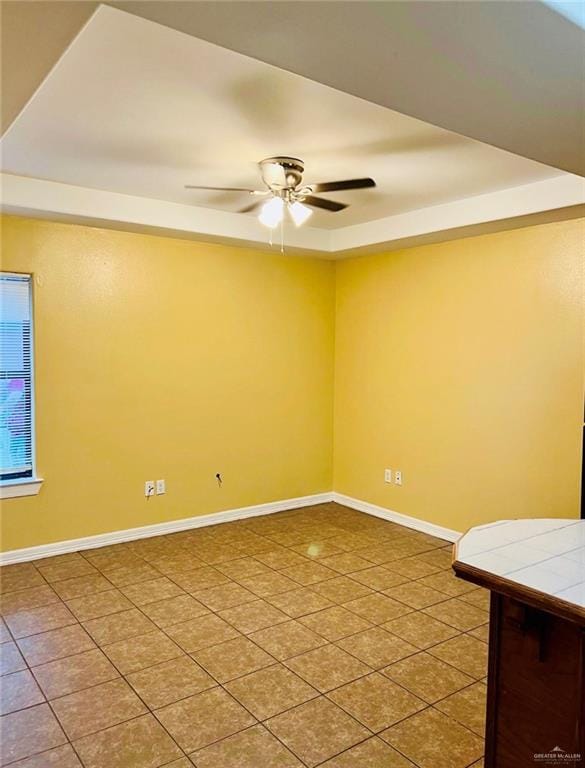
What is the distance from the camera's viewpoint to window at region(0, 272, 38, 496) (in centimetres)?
380

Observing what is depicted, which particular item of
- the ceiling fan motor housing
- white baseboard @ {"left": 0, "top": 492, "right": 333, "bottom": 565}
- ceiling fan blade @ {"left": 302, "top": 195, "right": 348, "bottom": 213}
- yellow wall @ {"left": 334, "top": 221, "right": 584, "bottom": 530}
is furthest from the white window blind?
yellow wall @ {"left": 334, "top": 221, "right": 584, "bottom": 530}

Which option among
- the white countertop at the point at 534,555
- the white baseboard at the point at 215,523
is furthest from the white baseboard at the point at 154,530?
the white countertop at the point at 534,555

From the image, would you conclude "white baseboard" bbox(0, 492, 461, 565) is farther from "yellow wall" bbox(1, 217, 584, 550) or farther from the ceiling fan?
the ceiling fan

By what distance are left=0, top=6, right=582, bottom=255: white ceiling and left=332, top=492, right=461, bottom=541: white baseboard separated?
2.38 m

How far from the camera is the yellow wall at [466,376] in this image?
12.0 ft

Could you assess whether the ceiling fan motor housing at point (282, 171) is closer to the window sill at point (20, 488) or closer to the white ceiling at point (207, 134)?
the white ceiling at point (207, 134)

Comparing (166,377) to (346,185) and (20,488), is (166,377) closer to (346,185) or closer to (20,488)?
(20,488)

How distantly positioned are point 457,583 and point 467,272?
219 cm

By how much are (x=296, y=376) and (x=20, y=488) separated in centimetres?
244

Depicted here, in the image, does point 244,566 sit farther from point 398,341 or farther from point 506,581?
point 506,581

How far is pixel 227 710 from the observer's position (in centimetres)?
230

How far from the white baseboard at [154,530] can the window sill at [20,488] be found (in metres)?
0.38

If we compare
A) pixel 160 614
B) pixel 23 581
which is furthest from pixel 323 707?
pixel 23 581

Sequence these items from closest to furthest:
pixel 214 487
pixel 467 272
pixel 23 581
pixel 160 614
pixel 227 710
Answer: pixel 227 710
pixel 160 614
pixel 23 581
pixel 467 272
pixel 214 487
